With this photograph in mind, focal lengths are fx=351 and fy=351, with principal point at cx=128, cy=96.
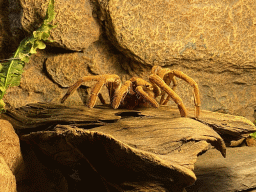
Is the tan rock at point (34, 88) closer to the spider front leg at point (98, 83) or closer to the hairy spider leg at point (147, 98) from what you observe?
the spider front leg at point (98, 83)

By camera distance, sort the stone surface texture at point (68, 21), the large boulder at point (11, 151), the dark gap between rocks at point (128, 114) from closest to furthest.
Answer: the large boulder at point (11, 151) < the dark gap between rocks at point (128, 114) < the stone surface texture at point (68, 21)

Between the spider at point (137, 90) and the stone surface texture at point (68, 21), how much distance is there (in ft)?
1.53

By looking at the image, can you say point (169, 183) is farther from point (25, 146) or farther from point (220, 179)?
point (25, 146)

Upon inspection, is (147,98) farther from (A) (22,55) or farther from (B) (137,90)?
(A) (22,55)

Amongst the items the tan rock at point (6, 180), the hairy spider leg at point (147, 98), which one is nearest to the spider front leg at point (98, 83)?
the hairy spider leg at point (147, 98)

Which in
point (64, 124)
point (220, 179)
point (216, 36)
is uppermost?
point (216, 36)

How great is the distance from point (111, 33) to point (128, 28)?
0.13m

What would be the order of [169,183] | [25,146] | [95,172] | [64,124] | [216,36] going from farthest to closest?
[216,36], [25,146], [64,124], [95,172], [169,183]

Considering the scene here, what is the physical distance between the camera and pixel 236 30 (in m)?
2.91

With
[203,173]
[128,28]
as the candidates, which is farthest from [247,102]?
[128,28]

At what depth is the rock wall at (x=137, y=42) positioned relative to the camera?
2.52 meters

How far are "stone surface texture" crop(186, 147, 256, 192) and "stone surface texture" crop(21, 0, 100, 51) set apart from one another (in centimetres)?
123

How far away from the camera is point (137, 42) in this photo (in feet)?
8.70

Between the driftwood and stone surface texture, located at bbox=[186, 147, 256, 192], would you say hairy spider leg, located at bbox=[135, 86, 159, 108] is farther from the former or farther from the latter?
stone surface texture, located at bbox=[186, 147, 256, 192]
